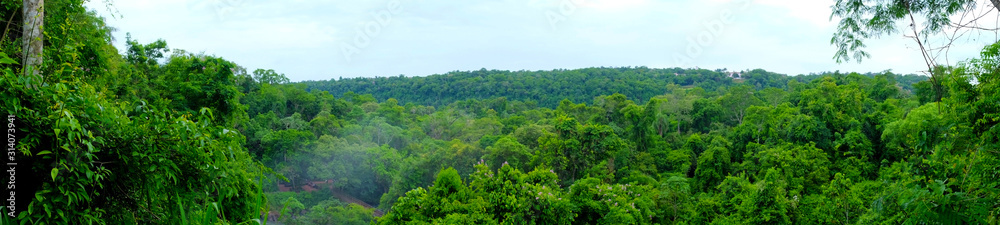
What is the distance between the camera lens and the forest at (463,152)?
240 cm

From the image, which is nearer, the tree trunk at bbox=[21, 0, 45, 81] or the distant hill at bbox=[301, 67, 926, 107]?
the tree trunk at bbox=[21, 0, 45, 81]

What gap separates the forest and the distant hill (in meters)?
11.6

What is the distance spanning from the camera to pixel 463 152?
779 inches

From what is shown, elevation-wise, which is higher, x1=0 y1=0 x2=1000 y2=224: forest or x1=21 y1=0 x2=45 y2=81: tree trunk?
x1=21 y1=0 x2=45 y2=81: tree trunk

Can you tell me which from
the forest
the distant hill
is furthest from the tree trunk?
the distant hill

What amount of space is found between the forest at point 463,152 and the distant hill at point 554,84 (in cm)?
1157

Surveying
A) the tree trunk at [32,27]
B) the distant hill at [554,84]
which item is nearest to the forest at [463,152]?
the tree trunk at [32,27]

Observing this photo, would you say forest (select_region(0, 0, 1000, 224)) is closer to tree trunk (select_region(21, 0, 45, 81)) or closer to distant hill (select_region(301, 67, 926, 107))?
tree trunk (select_region(21, 0, 45, 81))

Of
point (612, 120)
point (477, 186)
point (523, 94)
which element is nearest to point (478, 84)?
point (523, 94)

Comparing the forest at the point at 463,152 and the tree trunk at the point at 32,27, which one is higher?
the tree trunk at the point at 32,27

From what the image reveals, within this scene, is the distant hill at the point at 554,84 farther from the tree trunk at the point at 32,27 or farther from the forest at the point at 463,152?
the tree trunk at the point at 32,27

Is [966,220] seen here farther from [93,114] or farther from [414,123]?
[414,123]

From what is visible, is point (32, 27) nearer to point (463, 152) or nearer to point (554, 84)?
point (463, 152)

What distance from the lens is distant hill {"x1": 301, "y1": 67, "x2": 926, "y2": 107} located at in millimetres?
48969
